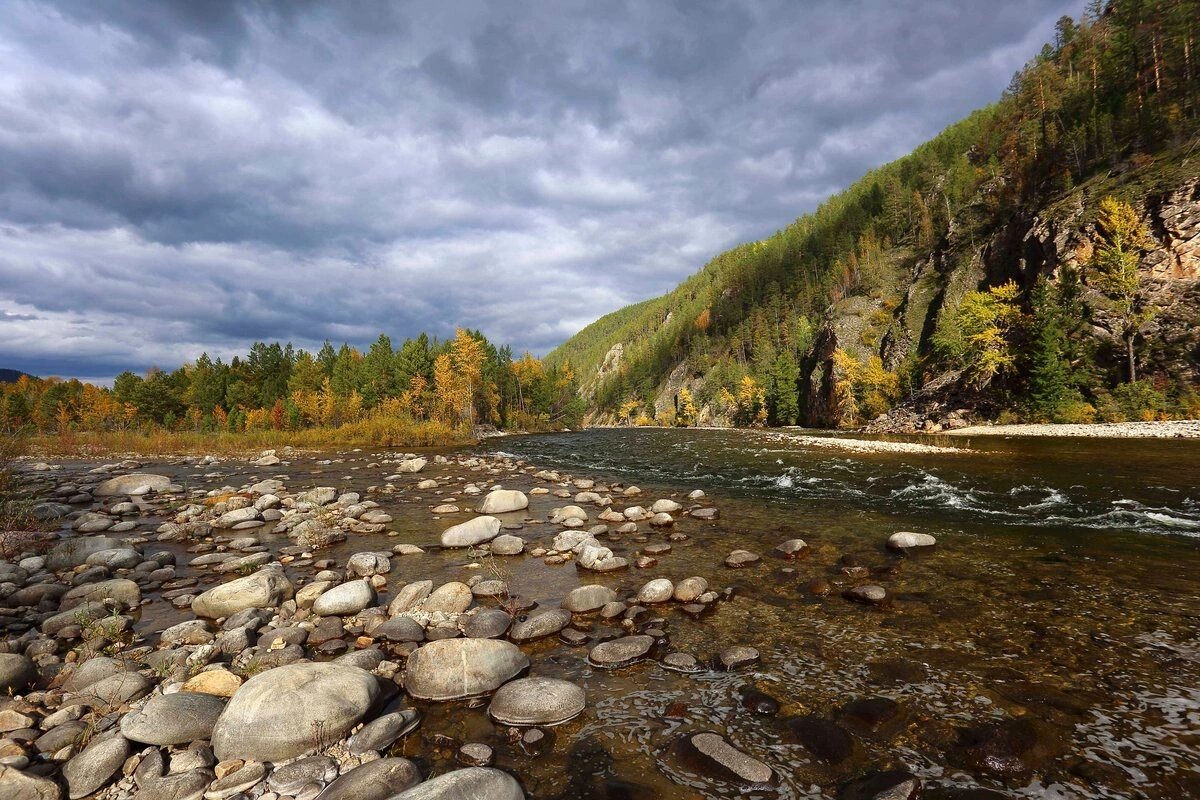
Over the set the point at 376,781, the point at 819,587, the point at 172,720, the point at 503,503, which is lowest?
the point at 819,587

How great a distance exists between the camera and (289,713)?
4.73m

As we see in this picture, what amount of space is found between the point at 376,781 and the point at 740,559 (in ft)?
25.6

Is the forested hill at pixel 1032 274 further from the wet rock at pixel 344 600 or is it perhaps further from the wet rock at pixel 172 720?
the wet rock at pixel 172 720

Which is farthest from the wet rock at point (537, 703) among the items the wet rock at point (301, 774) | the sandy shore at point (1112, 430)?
the sandy shore at point (1112, 430)

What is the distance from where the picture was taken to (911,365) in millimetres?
64562

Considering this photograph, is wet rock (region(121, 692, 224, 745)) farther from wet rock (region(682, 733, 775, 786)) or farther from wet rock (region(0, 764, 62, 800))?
wet rock (region(682, 733, 775, 786))

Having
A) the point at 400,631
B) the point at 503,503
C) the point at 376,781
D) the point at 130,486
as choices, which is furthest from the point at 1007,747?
the point at 130,486

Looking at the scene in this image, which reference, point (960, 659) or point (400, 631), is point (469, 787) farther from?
point (960, 659)

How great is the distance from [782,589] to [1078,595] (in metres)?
4.55

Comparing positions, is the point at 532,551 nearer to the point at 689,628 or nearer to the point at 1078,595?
the point at 689,628

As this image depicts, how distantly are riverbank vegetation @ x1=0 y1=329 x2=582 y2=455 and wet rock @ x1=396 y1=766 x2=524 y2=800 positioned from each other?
5168 cm

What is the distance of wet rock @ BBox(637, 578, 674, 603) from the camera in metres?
8.16

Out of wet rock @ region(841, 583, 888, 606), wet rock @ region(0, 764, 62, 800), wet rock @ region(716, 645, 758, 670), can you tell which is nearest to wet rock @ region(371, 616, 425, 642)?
wet rock @ region(0, 764, 62, 800)

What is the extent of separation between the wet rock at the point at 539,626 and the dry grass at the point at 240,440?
152 feet
